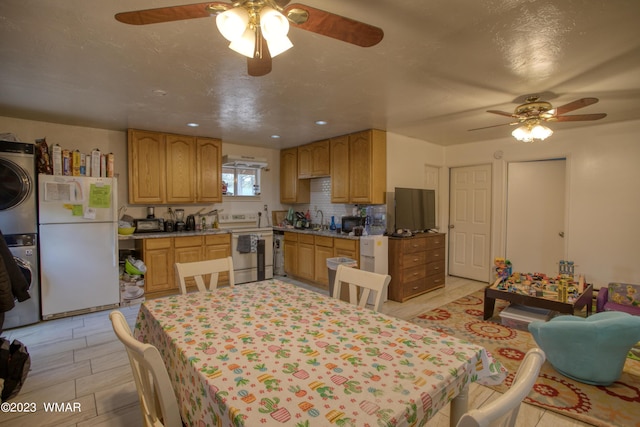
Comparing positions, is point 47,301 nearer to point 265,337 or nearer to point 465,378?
point 265,337

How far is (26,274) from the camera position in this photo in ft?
10.5

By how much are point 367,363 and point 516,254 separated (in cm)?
484

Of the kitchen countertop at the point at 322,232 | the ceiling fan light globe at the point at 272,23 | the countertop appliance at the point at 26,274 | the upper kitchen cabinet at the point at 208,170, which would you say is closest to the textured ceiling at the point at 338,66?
the ceiling fan light globe at the point at 272,23

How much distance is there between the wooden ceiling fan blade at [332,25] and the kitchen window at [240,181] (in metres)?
4.29

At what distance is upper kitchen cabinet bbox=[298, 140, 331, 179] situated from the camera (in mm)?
4930

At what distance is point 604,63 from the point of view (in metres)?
2.23

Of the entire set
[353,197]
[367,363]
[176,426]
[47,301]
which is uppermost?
[353,197]

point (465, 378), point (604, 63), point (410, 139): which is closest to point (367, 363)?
point (465, 378)

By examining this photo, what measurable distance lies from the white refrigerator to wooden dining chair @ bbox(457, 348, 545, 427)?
4.24m

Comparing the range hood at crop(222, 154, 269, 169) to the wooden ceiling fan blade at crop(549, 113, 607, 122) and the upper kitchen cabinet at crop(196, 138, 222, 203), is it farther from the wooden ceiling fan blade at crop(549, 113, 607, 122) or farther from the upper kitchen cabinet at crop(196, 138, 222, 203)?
the wooden ceiling fan blade at crop(549, 113, 607, 122)

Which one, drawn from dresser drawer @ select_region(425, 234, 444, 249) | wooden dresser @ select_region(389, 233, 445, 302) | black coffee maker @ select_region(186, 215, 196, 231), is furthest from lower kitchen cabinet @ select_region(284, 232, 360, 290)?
black coffee maker @ select_region(186, 215, 196, 231)

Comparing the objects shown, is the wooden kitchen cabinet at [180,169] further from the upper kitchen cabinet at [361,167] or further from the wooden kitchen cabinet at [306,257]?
the upper kitchen cabinet at [361,167]

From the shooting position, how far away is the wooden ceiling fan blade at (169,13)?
1.18 meters

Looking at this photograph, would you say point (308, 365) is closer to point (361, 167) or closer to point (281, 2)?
point (281, 2)
